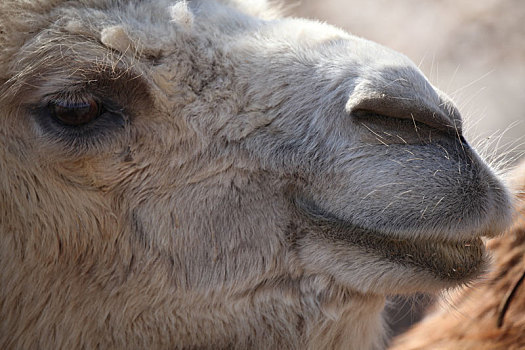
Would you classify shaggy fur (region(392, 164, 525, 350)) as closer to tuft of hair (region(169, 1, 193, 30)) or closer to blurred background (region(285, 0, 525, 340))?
tuft of hair (region(169, 1, 193, 30))

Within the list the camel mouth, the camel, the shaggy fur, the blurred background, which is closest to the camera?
the camel mouth

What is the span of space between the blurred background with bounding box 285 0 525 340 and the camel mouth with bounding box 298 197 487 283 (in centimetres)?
283

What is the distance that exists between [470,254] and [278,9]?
1.47 m

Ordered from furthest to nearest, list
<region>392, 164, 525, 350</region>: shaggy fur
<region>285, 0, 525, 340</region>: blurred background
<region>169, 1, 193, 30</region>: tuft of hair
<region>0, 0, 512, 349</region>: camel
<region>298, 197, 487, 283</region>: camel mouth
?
1. <region>285, 0, 525, 340</region>: blurred background
2. <region>392, 164, 525, 350</region>: shaggy fur
3. <region>169, 1, 193, 30</region>: tuft of hair
4. <region>0, 0, 512, 349</region>: camel
5. <region>298, 197, 487, 283</region>: camel mouth

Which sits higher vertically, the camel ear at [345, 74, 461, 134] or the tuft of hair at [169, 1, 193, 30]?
the camel ear at [345, 74, 461, 134]

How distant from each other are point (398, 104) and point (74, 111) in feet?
3.22

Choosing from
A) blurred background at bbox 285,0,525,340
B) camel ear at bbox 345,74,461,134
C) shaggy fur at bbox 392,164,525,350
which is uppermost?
camel ear at bbox 345,74,461,134

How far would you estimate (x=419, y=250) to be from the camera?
1.94m

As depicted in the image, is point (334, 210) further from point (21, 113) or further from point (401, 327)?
point (401, 327)

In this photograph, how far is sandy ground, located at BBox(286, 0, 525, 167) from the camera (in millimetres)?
5027

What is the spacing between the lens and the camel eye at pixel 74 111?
209 cm

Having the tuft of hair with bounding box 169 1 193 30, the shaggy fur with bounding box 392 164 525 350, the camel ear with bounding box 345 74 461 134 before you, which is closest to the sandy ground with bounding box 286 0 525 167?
the shaggy fur with bounding box 392 164 525 350

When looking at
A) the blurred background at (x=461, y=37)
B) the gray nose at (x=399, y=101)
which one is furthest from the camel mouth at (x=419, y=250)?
the blurred background at (x=461, y=37)

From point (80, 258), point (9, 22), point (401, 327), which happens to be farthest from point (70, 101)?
point (401, 327)
